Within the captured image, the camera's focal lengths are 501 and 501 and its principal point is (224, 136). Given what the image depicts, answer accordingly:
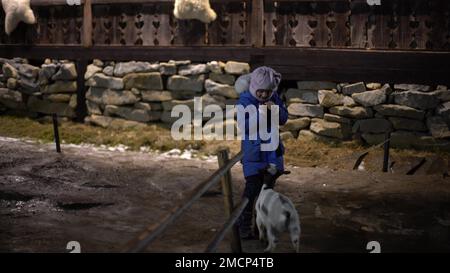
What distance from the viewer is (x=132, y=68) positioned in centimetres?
1092

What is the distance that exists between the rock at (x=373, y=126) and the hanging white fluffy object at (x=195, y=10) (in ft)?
11.6

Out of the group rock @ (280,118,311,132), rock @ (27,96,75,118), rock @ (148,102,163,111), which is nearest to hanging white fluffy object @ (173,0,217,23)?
rock @ (148,102,163,111)

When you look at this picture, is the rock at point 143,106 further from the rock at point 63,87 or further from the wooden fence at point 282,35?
the rock at point 63,87

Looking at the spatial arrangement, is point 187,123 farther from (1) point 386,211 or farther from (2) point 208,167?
(1) point 386,211

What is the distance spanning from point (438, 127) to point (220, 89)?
13.6 feet

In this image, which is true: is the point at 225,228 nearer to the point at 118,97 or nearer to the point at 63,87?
the point at 118,97

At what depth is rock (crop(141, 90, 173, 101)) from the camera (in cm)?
1068

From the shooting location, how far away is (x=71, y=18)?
11.4 metres

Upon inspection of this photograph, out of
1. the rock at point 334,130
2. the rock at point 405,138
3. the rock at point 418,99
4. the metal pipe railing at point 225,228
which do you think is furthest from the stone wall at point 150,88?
the metal pipe railing at point 225,228

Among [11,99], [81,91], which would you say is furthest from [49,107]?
[11,99]

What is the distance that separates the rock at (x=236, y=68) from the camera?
10016 mm

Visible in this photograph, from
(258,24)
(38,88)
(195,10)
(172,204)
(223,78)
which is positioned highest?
(195,10)

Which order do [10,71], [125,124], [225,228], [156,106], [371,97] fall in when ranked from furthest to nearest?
1. [10,71]
2. [125,124]
3. [156,106]
4. [371,97]
5. [225,228]

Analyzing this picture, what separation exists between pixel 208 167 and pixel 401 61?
3.94 metres
